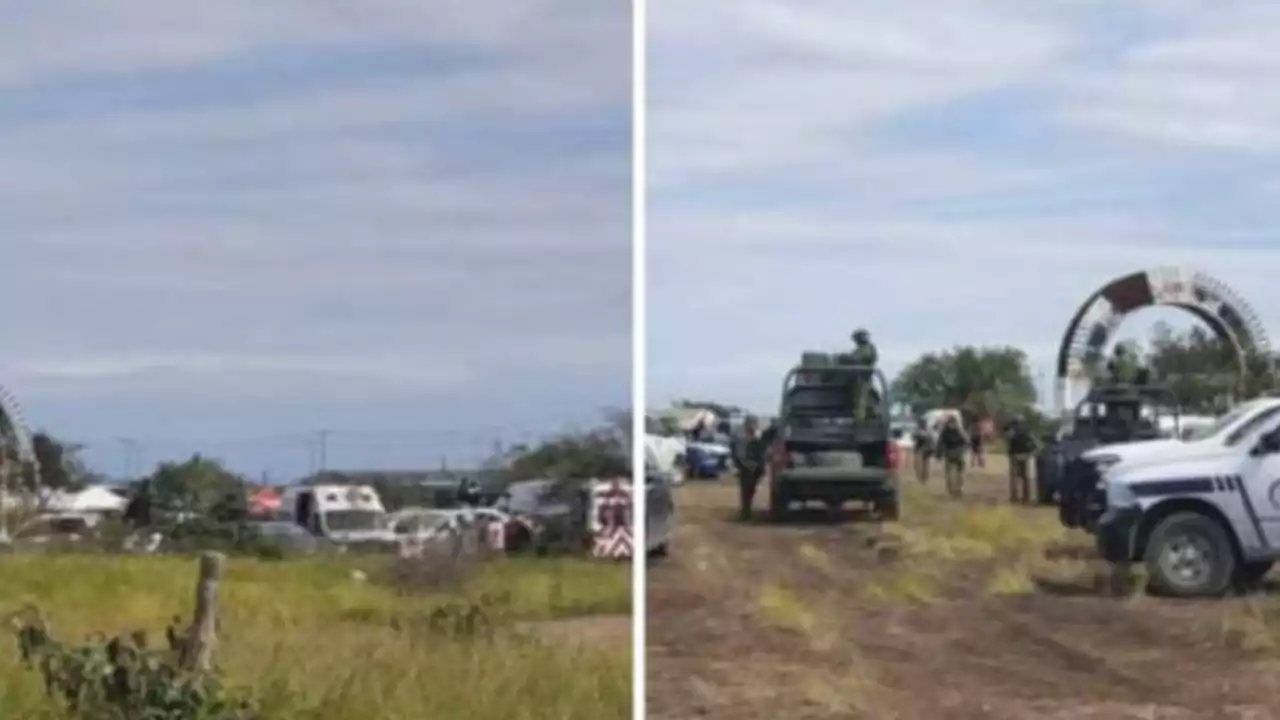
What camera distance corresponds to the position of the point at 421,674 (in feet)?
16.5

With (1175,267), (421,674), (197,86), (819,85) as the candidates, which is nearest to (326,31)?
(197,86)

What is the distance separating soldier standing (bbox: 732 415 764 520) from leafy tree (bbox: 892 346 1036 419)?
31cm

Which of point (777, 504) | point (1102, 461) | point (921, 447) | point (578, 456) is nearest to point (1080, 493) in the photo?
point (1102, 461)

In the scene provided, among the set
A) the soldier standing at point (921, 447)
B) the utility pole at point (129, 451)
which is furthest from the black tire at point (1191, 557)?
the utility pole at point (129, 451)

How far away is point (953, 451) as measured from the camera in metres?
4.87

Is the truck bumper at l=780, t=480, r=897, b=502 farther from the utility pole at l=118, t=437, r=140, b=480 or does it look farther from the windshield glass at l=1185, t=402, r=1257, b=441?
the utility pole at l=118, t=437, r=140, b=480

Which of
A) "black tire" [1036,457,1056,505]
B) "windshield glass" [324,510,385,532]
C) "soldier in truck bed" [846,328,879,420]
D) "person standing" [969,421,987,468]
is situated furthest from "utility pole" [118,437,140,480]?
"black tire" [1036,457,1056,505]

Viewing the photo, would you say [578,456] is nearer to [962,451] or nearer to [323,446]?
[323,446]

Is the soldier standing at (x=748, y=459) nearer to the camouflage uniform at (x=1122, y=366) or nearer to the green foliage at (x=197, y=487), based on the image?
the camouflage uniform at (x=1122, y=366)

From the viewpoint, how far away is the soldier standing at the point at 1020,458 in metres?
4.80

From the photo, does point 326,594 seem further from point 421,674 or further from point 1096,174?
point 1096,174

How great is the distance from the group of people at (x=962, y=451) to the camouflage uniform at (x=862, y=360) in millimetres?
137

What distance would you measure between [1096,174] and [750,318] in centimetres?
79

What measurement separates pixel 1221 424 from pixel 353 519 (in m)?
1.86
